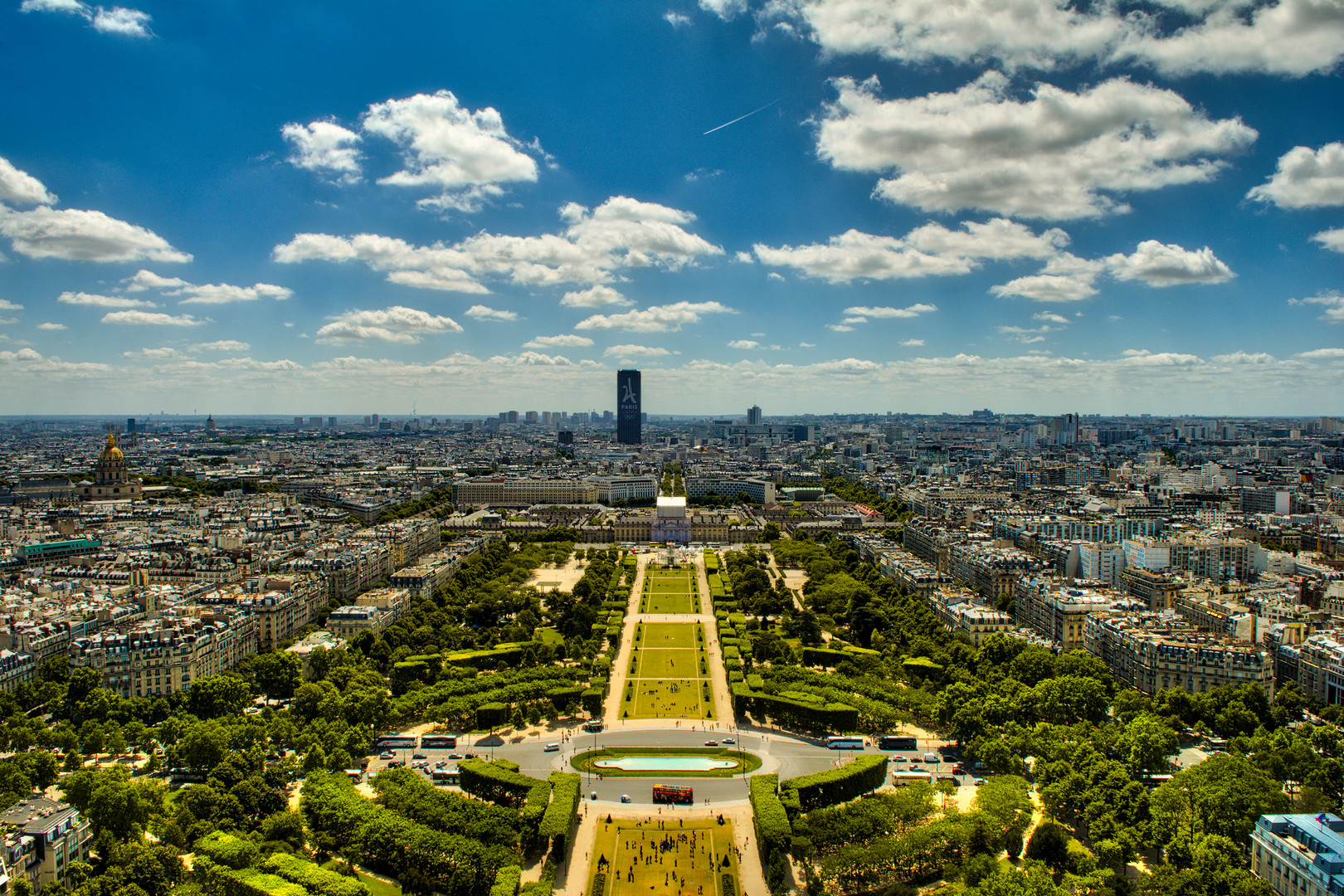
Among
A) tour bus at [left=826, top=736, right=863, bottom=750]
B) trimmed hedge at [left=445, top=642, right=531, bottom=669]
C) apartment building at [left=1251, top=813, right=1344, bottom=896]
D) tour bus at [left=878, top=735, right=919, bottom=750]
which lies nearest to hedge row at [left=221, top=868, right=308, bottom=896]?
tour bus at [left=826, top=736, right=863, bottom=750]

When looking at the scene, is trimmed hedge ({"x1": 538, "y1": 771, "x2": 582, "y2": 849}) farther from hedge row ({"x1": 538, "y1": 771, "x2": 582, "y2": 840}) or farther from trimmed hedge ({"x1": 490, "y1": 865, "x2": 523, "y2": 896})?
trimmed hedge ({"x1": 490, "y1": 865, "x2": 523, "y2": 896})

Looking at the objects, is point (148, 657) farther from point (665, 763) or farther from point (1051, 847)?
point (1051, 847)

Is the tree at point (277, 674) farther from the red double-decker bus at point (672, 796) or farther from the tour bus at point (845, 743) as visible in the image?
the tour bus at point (845, 743)

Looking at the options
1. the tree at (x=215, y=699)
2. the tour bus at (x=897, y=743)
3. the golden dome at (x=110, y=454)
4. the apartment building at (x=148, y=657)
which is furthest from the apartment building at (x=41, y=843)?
the golden dome at (x=110, y=454)

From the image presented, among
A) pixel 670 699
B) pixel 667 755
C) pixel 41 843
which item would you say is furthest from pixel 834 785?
pixel 41 843

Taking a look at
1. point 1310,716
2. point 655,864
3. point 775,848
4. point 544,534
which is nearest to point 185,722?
point 655,864
